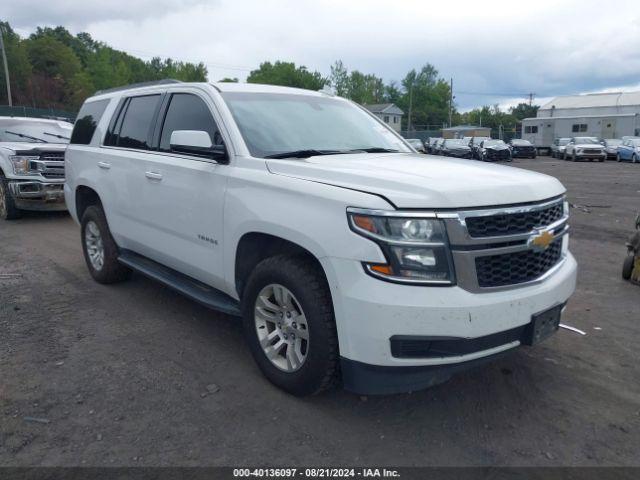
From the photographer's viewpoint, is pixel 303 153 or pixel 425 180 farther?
pixel 303 153

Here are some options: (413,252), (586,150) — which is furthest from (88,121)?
(586,150)

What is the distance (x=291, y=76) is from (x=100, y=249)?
77.6 metres

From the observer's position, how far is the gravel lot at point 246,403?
2.80m

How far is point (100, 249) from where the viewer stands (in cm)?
557

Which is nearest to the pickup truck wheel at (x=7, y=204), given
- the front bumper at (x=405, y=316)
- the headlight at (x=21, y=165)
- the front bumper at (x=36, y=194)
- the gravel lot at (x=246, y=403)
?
the front bumper at (x=36, y=194)

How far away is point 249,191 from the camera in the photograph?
→ 3.40 meters

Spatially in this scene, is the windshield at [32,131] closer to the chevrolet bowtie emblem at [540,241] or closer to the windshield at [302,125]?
the windshield at [302,125]

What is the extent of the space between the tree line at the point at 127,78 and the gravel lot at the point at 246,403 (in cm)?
4359

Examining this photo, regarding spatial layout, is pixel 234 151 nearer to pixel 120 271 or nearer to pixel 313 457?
pixel 313 457

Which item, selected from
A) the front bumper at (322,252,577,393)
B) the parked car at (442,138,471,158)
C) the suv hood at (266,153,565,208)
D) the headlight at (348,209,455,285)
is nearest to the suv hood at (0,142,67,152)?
the suv hood at (266,153,565,208)

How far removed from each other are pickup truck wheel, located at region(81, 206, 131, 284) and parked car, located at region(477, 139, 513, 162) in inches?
1112

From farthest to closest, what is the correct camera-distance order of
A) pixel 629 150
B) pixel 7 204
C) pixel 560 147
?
pixel 560 147 → pixel 629 150 → pixel 7 204

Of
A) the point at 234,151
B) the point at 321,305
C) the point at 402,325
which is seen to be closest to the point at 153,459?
the point at 321,305

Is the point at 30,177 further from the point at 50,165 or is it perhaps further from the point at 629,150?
the point at 629,150
